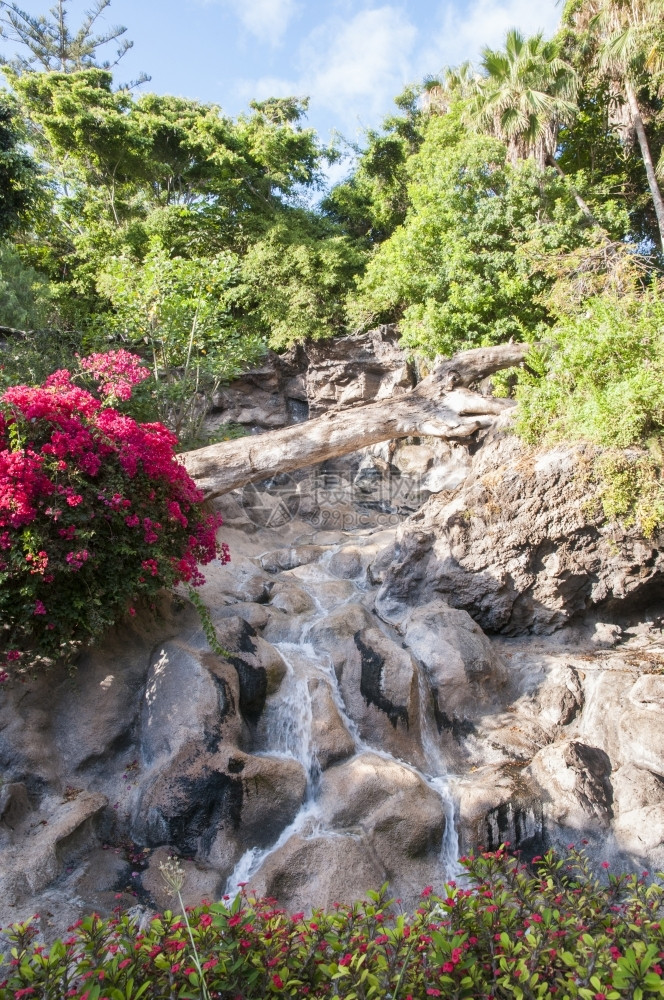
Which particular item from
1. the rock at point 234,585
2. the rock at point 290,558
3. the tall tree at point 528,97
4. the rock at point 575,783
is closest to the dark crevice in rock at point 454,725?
the rock at point 575,783

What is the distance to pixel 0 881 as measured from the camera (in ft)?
15.6

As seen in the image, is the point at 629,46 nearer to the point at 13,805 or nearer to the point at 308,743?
the point at 308,743

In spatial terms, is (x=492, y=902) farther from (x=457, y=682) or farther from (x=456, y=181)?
(x=456, y=181)

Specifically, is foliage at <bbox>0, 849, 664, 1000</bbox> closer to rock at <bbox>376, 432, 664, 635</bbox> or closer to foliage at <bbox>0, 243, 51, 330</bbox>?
rock at <bbox>376, 432, 664, 635</bbox>

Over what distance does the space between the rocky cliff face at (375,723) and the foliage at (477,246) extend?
6482 millimetres

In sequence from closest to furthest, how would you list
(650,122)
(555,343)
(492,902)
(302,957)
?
(302,957), (492,902), (555,343), (650,122)

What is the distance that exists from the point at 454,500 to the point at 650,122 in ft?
52.8

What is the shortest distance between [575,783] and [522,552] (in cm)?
337

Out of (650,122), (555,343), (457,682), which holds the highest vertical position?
(650,122)

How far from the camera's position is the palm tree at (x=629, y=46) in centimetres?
1548

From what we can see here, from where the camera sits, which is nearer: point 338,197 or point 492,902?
point 492,902

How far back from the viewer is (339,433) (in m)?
9.63

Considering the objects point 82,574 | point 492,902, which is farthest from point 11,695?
point 492,902

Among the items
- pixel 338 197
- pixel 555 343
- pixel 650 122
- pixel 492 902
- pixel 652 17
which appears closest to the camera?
pixel 492 902
